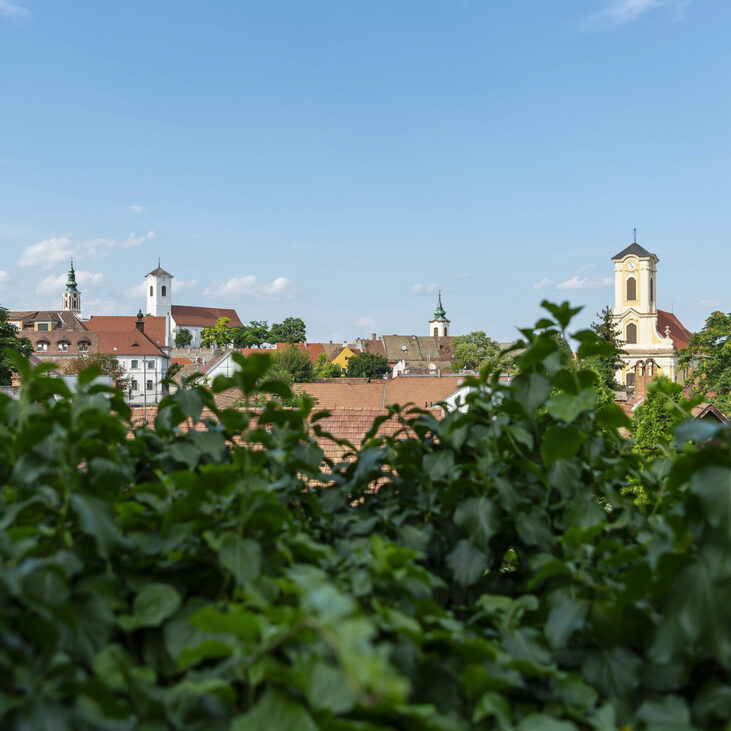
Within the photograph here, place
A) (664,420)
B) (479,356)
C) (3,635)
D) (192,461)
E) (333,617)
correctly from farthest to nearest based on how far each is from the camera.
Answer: (479,356) < (664,420) < (192,461) < (3,635) < (333,617)

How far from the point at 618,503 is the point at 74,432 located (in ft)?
4.88

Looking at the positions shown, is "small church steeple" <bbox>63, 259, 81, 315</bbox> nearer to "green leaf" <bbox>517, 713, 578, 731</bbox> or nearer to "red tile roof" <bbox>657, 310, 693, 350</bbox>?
"red tile roof" <bbox>657, 310, 693, 350</bbox>

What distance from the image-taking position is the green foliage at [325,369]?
106m

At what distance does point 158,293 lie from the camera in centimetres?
14088

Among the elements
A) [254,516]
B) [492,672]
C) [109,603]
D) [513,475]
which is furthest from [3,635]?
[513,475]

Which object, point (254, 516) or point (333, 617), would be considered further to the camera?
point (254, 516)

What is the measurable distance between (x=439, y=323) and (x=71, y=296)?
255ft

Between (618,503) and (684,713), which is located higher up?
(618,503)

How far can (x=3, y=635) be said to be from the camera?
1072mm

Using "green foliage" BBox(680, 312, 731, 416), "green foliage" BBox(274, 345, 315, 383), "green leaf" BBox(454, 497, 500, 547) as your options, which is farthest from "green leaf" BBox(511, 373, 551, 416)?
"green foliage" BBox(274, 345, 315, 383)

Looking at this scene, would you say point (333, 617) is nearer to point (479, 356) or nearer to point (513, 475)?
point (513, 475)

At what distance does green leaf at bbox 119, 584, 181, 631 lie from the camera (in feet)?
4.36

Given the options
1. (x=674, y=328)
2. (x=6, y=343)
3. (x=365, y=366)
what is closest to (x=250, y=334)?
(x=365, y=366)

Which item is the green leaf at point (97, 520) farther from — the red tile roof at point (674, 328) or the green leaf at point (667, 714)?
the red tile roof at point (674, 328)
